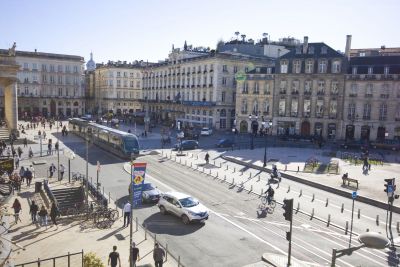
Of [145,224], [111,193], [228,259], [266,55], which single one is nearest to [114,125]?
[266,55]

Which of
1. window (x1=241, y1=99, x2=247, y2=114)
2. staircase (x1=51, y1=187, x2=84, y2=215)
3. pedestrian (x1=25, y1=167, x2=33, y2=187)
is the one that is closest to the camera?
staircase (x1=51, y1=187, x2=84, y2=215)

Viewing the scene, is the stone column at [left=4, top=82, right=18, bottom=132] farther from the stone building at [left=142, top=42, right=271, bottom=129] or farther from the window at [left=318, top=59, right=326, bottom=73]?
the window at [left=318, top=59, right=326, bottom=73]

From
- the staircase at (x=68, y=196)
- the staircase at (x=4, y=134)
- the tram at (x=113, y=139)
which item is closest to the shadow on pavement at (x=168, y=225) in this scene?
the staircase at (x=68, y=196)

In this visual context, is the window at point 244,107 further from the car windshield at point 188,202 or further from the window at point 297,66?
the car windshield at point 188,202

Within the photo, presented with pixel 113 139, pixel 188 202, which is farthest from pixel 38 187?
pixel 113 139

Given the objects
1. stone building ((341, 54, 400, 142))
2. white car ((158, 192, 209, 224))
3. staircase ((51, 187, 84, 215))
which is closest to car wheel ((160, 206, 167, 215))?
white car ((158, 192, 209, 224))

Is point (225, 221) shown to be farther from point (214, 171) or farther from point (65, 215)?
point (214, 171)

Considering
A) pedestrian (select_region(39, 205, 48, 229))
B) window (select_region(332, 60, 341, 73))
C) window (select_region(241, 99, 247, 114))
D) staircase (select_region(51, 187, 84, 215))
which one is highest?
window (select_region(332, 60, 341, 73))

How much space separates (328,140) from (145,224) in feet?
157

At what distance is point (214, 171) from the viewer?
127ft

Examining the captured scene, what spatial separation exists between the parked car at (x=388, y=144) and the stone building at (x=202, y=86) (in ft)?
88.4

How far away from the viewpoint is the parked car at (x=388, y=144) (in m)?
53.8

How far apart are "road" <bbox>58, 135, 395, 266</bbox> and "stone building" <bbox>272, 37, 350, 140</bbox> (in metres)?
37.1

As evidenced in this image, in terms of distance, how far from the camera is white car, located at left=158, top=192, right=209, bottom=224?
2230cm
